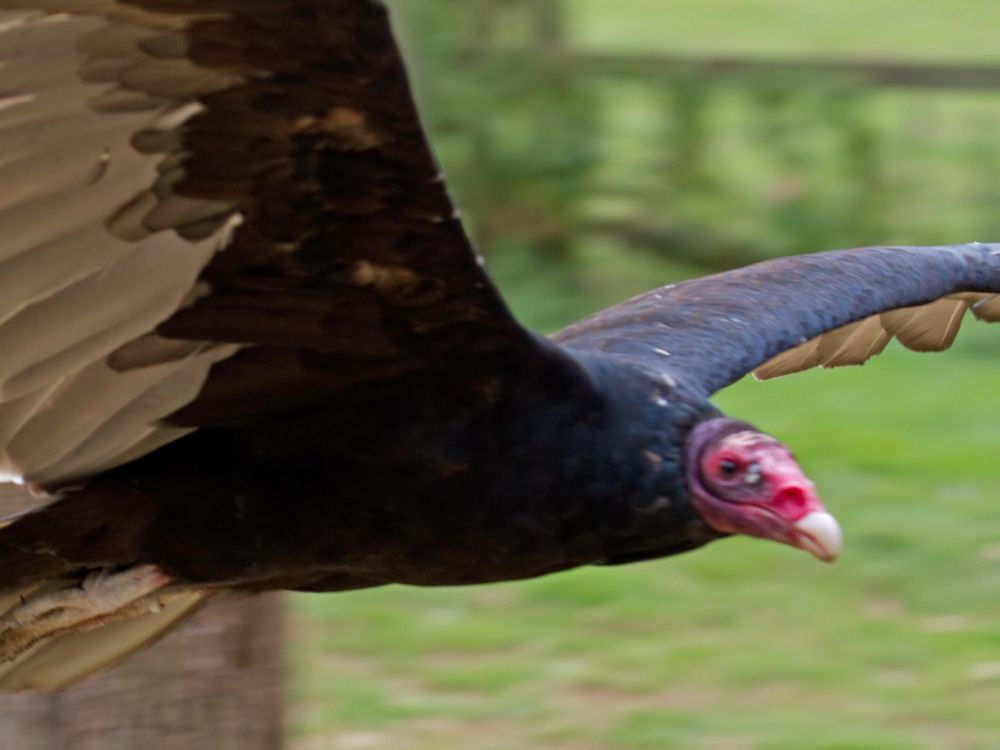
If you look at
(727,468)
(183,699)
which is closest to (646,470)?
(727,468)

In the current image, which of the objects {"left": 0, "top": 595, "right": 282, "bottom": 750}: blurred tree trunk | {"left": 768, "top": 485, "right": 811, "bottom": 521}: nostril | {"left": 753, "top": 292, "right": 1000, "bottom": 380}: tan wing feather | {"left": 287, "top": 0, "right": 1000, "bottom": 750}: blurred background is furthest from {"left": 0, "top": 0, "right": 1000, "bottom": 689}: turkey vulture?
{"left": 287, "top": 0, "right": 1000, "bottom": 750}: blurred background

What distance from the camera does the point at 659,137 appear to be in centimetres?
804

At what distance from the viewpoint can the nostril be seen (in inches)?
122

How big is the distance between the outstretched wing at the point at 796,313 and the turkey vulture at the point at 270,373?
6 cm

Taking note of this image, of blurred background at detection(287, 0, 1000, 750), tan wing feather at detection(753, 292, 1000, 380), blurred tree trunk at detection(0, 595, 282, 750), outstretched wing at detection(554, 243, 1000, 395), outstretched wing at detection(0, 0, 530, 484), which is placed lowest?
blurred background at detection(287, 0, 1000, 750)

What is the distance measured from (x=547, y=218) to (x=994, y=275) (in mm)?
3961

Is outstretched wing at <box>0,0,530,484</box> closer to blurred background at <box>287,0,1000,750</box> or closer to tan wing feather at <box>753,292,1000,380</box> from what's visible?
blurred background at <box>287,0,1000,750</box>

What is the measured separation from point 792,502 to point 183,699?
4.18 feet

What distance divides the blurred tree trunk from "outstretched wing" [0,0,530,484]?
56cm

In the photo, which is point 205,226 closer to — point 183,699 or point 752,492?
point 752,492

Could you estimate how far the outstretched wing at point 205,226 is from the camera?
264 centimetres

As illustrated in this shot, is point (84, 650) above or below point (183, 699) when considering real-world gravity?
above

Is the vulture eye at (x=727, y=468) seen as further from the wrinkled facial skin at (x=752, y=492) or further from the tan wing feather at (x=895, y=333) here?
the tan wing feather at (x=895, y=333)

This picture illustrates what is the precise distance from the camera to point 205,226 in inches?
112
